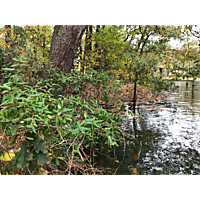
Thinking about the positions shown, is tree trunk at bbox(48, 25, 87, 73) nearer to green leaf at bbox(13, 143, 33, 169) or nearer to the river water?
the river water

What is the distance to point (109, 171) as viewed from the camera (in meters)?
3.34

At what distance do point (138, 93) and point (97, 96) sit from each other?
8.92 metres

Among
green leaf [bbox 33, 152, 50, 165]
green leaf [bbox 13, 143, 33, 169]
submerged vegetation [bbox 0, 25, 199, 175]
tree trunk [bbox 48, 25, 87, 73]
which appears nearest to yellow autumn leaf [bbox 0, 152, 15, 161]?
submerged vegetation [bbox 0, 25, 199, 175]

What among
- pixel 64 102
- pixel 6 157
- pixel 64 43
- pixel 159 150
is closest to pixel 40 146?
pixel 6 157

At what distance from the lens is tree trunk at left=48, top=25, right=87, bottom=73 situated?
424cm

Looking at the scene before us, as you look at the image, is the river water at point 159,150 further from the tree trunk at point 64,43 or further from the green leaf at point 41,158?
the tree trunk at point 64,43

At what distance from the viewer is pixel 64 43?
4.26 metres

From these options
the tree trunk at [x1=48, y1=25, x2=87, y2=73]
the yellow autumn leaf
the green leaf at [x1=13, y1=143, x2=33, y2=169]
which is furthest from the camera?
the tree trunk at [x1=48, y1=25, x2=87, y2=73]

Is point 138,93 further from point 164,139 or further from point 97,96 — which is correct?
point 97,96

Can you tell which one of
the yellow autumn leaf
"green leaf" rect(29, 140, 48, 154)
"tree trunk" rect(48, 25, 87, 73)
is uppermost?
"tree trunk" rect(48, 25, 87, 73)

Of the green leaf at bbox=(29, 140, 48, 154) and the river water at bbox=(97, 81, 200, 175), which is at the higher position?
the green leaf at bbox=(29, 140, 48, 154)

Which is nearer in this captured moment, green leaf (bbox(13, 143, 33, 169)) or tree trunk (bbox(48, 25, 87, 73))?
green leaf (bbox(13, 143, 33, 169))
